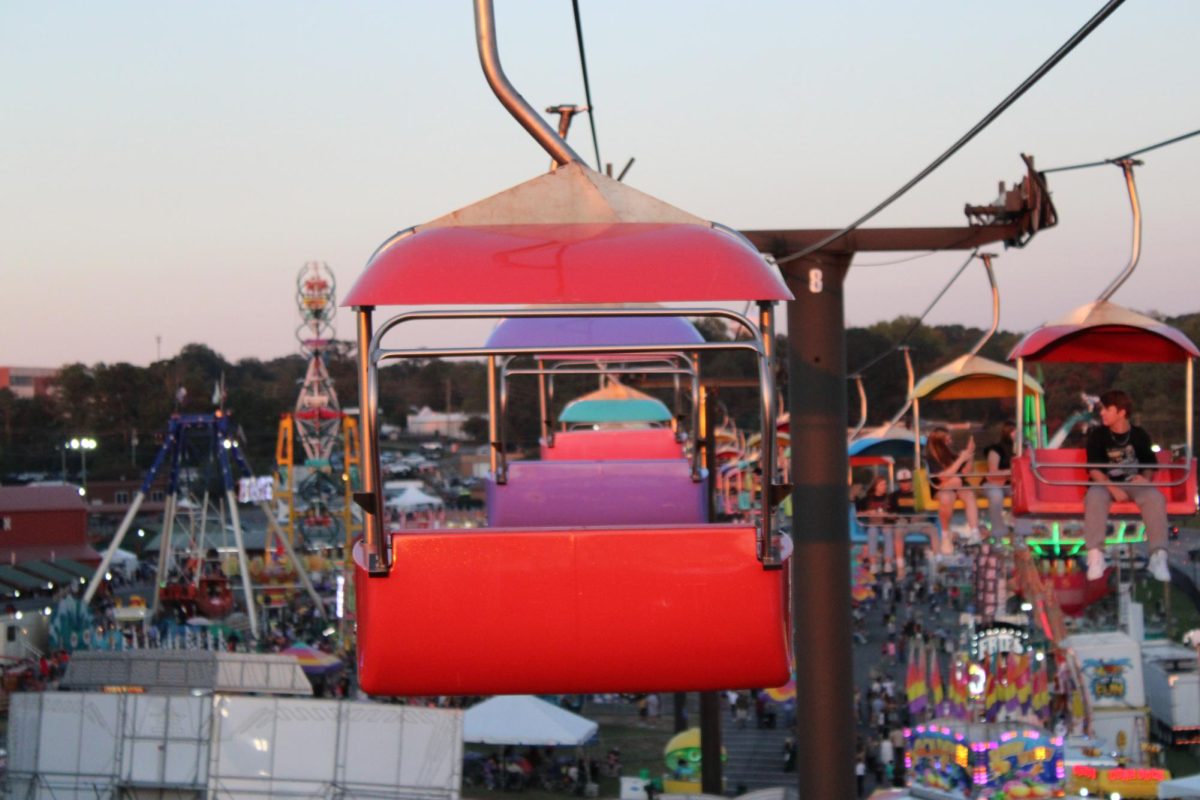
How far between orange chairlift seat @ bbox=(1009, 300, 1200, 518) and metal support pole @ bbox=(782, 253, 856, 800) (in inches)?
35.8

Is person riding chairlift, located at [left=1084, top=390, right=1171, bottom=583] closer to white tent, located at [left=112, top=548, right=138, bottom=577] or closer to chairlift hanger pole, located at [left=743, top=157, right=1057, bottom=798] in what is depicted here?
chairlift hanger pole, located at [left=743, top=157, right=1057, bottom=798]

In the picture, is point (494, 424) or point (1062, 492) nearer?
point (494, 424)

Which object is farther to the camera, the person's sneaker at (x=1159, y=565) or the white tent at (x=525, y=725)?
the white tent at (x=525, y=725)

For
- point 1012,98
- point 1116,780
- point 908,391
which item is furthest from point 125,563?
point 1012,98

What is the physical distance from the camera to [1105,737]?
24.3 metres

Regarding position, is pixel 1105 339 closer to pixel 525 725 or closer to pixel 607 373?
pixel 607 373

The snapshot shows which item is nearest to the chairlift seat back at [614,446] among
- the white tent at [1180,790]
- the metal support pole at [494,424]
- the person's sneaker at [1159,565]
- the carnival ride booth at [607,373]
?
the carnival ride booth at [607,373]

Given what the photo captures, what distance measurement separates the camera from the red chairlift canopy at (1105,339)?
24.0ft

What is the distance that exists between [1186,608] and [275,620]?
76.8 feet

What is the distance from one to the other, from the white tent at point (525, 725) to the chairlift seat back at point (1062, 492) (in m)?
15.8

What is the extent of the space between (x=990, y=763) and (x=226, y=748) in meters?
9.17

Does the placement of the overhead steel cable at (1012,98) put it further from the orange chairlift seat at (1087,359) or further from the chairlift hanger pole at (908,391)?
the chairlift hanger pole at (908,391)

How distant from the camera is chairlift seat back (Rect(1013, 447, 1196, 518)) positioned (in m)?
8.06

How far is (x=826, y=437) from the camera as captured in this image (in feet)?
27.2
